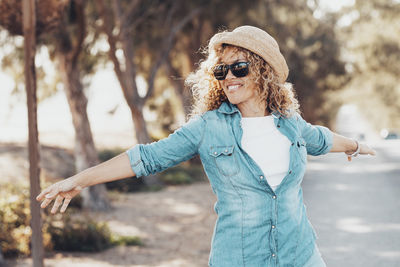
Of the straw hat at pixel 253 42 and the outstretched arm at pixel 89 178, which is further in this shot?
the straw hat at pixel 253 42

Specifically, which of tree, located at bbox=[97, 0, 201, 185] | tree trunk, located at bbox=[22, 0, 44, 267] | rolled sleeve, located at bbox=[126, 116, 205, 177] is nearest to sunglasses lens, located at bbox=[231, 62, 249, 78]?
rolled sleeve, located at bbox=[126, 116, 205, 177]

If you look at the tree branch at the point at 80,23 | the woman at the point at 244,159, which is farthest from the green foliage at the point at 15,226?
the woman at the point at 244,159

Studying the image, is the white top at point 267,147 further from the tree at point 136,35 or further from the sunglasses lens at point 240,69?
the tree at point 136,35

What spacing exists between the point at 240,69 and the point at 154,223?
762cm

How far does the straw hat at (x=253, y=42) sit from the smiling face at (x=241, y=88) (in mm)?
66

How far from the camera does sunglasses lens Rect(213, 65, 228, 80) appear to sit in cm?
284

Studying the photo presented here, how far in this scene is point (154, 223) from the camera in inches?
399

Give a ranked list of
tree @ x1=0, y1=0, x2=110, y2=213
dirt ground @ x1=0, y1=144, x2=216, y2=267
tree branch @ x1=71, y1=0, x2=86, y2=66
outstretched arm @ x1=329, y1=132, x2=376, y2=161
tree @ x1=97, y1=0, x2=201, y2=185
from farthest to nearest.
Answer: tree @ x1=97, y1=0, x2=201, y2=185 < tree @ x1=0, y1=0, x2=110, y2=213 < tree branch @ x1=71, y1=0, x2=86, y2=66 < dirt ground @ x1=0, y1=144, x2=216, y2=267 < outstretched arm @ x1=329, y1=132, x2=376, y2=161

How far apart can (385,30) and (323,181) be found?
19.0 m

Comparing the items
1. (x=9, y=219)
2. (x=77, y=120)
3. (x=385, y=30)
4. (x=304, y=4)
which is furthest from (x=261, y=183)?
(x=385, y=30)

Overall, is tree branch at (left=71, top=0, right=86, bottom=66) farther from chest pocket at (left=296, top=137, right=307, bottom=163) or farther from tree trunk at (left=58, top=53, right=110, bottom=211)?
chest pocket at (left=296, top=137, right=307, bottom=163)

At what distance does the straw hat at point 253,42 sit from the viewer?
9.16 ft

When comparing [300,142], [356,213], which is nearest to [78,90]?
[356,213]

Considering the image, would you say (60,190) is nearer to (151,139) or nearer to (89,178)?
(89,178)
